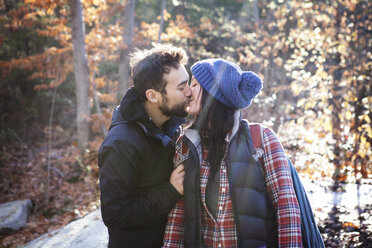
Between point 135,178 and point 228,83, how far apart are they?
3.11 feet

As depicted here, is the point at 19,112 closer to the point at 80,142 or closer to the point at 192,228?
the point at 80,142

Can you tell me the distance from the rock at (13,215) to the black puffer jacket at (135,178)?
5.37 metres

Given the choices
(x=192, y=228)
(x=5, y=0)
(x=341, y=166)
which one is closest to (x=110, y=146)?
(x=192, y=228)

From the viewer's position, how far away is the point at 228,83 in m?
2.26

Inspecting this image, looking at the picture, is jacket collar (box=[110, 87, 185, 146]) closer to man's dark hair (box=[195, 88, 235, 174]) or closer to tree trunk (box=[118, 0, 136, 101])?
man's dark hair (box=[195, 88, 235, 174])

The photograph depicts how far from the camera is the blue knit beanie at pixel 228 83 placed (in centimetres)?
226

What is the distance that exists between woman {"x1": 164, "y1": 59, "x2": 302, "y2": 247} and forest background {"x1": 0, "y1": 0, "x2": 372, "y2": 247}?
333 cm

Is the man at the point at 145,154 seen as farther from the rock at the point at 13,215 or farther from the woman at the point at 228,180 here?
the rock at the point at 13,215

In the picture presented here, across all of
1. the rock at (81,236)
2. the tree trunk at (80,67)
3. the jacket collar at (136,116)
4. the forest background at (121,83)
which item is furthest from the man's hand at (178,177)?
the tree trunk at (80,67)

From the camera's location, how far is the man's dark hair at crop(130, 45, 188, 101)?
2.63 meters

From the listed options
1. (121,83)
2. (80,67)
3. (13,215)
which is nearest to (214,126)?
(13,215)

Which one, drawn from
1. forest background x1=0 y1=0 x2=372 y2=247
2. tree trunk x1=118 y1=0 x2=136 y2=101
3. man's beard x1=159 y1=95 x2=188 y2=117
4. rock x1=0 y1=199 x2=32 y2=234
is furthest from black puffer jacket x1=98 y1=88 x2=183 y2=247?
tree trunk x1=118 y1=0 x2=136 y2=101

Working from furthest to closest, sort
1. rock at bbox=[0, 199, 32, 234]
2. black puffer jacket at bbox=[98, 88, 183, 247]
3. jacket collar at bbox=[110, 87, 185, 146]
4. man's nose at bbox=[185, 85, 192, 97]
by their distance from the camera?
rock at bbox=[0, 199, 32, 234] < man's nose at bbox=[185, 85, 192, 97] < jacket collar at bbox=[110, 87, 185, 146] < black puffer jacket at bbox=[98, 88, 183, 247]

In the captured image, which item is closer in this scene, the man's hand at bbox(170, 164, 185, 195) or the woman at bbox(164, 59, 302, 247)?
the woman at bbox(164, 59, 302, 247)
